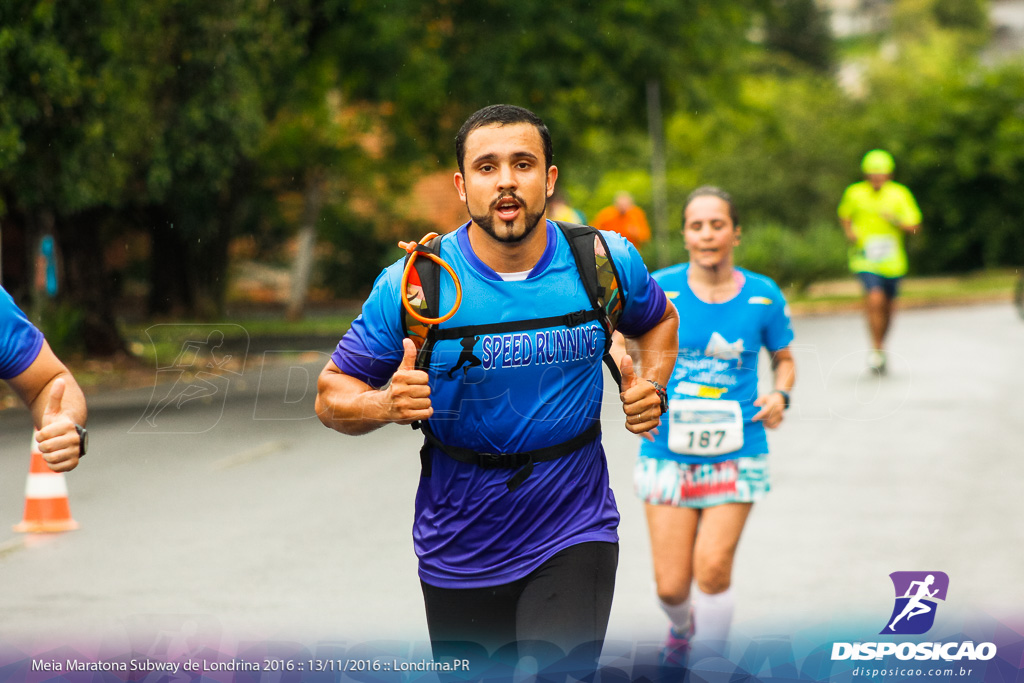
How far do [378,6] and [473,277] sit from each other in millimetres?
15128

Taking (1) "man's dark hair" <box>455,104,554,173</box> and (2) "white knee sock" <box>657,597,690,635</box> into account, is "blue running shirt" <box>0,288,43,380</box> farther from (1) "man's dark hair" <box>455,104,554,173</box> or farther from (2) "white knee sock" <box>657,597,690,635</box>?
(2) "white knee sock" <box>657,597,690,635</box>

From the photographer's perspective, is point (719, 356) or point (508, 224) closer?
point (508, 224)

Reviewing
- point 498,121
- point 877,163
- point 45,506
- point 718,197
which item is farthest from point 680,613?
point 877,163

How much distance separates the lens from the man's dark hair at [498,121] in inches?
132

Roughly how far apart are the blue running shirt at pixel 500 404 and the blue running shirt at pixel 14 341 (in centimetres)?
79

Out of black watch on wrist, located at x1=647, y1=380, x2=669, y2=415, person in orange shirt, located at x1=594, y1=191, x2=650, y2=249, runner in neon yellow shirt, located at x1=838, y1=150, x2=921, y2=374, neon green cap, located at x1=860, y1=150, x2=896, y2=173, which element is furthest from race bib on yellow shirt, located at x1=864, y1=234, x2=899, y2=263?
black watch on wrist, located at x1=647, y1=380, x2=669, y2=415

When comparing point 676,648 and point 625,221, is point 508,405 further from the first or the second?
point 625,221

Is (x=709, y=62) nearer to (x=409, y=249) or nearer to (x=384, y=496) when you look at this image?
(x=384, y=496)

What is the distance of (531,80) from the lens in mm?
18188

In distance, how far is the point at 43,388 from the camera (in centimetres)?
342

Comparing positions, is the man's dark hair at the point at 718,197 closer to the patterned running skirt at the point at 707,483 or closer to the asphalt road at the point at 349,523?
the asphalt road at the point at 349,523

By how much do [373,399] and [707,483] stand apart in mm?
2170

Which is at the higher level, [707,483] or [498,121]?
[498,121]

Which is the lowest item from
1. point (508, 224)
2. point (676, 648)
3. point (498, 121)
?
point (676, 648)
